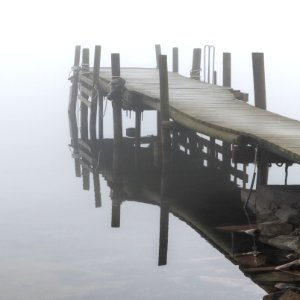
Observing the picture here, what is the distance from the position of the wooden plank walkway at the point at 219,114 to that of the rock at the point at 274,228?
1.14 metres

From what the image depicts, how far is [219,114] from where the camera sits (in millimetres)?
15758

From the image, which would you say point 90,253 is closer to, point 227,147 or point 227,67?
point 227,147

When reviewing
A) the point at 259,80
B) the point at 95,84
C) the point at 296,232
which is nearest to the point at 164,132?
the point at 259,80

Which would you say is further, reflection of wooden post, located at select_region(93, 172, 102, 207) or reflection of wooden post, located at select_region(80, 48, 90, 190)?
reflection of wooden post, located at select_region(80, 48, 90, 190)

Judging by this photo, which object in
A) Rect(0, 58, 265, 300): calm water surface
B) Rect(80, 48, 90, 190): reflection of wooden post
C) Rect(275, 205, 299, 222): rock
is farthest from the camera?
Rect(80, 48, 90, 190): reflection of wooden post

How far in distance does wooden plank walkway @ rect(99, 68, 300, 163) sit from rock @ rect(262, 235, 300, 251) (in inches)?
45.9

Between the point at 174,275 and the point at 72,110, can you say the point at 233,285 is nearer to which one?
the point at 174,275

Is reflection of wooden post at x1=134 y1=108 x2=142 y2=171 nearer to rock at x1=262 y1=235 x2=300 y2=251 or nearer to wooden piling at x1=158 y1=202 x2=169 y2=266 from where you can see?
wooden piling at x1=158 y1=202 x2=169 y2=266

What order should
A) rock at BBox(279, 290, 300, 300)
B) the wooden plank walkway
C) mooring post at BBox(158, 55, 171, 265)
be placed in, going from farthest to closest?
mooring post at BBox(158, 55, 171, 265) < the wooden plank walkway < rock at BBox(279, 290, 300, 300)

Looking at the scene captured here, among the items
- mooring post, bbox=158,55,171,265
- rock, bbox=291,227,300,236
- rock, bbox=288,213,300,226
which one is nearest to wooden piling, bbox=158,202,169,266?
mooring post, bbox=158,55,171,265

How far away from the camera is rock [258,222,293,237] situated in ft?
41.5

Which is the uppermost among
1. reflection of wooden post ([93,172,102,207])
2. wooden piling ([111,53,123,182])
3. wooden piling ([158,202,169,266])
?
wooden piling ([111,53,123,182])

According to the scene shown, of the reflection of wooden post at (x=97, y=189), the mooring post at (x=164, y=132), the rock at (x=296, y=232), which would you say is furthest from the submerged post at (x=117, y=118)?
the rock at (x=296, y=232)

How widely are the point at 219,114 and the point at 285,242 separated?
13.6ft
